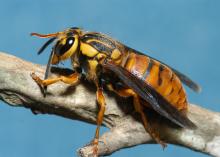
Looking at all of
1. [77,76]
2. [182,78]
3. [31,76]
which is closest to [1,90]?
[31,76]

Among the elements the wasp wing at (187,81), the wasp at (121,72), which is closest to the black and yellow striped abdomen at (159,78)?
the wasp at (121,72)

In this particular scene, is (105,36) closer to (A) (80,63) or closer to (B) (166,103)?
(A) (80,63)

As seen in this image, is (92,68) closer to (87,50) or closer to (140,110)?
(87,50)

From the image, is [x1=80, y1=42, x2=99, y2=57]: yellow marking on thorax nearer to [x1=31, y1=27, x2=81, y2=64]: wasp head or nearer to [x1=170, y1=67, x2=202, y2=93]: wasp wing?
[x1=31, y1=27, x2=81, y2=64]: wasp head

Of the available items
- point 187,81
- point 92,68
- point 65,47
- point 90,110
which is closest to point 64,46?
point 65,47

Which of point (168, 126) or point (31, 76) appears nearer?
point (31, 76)

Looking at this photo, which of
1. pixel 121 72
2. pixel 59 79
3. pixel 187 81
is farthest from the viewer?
pixel 187 81

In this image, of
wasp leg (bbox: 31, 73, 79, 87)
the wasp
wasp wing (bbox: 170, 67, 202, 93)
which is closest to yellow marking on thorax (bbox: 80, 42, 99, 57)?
the wasp
